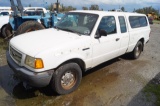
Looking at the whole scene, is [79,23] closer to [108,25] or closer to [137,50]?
[108,25]

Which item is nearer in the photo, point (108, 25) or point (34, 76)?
A: point (34, 76)

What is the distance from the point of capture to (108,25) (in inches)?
199

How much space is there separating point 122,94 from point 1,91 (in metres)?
2.88

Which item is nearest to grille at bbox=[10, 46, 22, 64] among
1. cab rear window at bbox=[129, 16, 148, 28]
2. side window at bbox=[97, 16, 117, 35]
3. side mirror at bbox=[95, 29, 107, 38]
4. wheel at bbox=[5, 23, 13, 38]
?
side mirror at bbox=[95, 29, 107, 38]

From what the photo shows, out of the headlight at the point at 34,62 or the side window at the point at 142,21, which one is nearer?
the headlight at the point at 34,62

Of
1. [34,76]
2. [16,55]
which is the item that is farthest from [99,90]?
[16,55]

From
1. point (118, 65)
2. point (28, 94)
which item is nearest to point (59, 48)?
point (28, 94)

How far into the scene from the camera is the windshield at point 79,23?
460 cm

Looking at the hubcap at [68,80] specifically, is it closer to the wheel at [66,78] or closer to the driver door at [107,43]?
the wheel at [66,78]

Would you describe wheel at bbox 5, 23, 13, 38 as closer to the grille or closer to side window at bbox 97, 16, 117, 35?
the grille

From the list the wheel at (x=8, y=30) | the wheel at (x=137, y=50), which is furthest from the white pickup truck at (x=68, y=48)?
the wheel at (x=8, y=30)

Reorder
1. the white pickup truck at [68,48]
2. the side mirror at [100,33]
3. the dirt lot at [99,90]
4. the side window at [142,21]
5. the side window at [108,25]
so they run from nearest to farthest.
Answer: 1. the white pickup truck at [68,48]
2. the dirt lot at [99,90]
3. the side mirror at [100,33]
4. the side window at [108,25]
5. the side window at [142,21]

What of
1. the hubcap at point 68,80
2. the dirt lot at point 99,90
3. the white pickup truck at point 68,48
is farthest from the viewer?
the hubcap at point 68,80

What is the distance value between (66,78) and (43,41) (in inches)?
38.7
